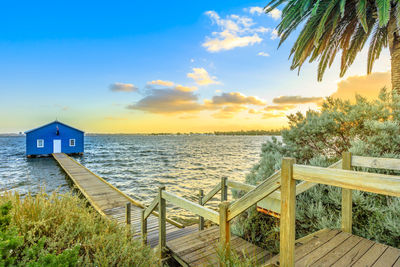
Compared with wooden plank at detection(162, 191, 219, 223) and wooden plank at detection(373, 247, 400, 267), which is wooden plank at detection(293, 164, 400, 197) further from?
wooden plank at detection(373, 247, 400, 267)

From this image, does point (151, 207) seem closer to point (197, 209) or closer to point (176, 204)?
point (176, 204)

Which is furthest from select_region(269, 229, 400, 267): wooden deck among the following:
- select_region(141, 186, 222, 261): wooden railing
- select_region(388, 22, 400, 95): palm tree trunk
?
select_region(388, 22, 400, 95): palm tree trunk

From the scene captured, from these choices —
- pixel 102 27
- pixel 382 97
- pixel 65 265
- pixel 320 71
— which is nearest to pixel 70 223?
pixel 65 265

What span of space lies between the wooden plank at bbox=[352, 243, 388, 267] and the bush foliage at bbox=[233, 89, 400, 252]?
53 centimetres

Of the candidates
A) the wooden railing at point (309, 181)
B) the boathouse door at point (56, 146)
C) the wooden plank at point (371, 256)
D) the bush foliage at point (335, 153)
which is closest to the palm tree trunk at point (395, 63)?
the bush foliage at point (335, 153)

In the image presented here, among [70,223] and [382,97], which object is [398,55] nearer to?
[382,97]

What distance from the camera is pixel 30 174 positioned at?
1988cm

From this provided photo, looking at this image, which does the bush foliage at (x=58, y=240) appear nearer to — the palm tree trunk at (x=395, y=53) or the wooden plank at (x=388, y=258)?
the wooden plank at (x=388, y=258)

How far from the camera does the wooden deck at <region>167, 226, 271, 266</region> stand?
3.01m

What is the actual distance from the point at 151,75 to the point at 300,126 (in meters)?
21.1

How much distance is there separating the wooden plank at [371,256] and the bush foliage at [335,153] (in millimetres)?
531

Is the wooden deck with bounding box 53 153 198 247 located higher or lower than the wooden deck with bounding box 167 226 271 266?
lower

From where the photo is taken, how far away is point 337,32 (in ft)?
25.7

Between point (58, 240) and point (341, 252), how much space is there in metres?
3.89
